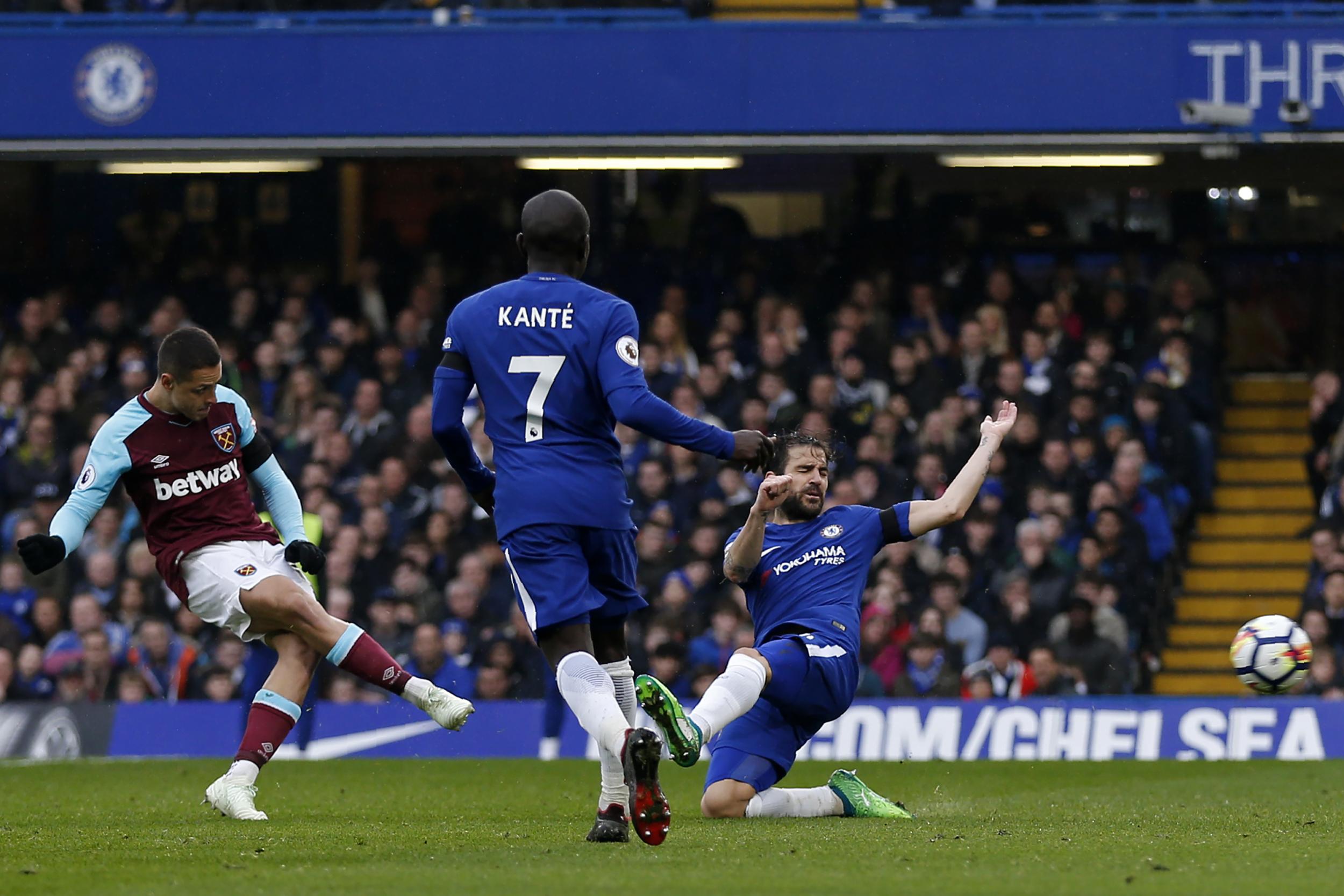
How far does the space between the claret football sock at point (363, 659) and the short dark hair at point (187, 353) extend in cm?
120

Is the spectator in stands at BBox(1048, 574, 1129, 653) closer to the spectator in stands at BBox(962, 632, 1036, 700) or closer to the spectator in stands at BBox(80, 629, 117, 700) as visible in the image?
the spectator in stands at BBox(962, 632, 1036, 700)

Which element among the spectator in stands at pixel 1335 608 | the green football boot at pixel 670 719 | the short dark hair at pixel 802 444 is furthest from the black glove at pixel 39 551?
the spectator in stands at pixel 1335 608

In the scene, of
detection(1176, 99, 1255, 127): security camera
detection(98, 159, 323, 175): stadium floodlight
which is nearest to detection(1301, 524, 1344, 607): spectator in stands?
detection(1176, 99, 1255, 127): security camera

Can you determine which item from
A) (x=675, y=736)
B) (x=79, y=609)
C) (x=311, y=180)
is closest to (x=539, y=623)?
(x=675, y=736)

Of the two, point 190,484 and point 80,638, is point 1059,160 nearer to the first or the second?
point 80,638

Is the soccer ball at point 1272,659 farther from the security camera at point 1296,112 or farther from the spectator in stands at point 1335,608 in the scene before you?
the security camera at point 1296,112

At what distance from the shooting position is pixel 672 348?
1611 cm

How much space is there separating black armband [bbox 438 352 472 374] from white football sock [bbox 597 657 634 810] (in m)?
1.13

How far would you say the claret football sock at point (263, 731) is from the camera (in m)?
7.85

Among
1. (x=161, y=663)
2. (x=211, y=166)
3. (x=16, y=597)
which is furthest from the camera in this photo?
(x=211, y=166)

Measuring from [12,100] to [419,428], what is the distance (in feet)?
13.9

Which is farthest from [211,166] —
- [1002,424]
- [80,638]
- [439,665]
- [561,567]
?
[561,567]

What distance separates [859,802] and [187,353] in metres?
3.28

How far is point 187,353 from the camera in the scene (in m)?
7.61
